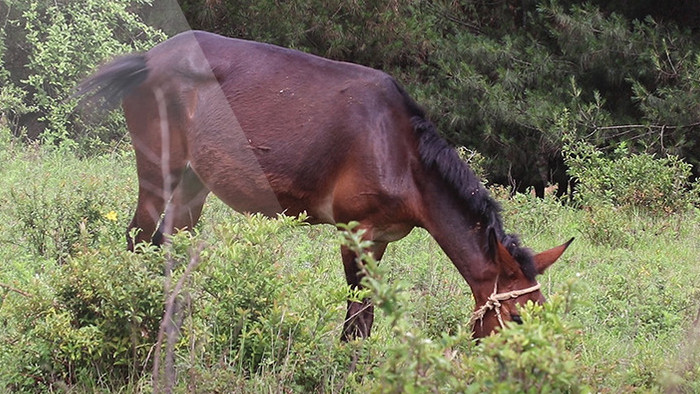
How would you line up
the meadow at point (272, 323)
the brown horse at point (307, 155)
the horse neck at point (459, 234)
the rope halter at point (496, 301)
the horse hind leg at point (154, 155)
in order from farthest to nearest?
the horse hind leg at point (154, 155), the brown horse at point (307, 155), the horse neck at point (459, 234), the rope halter at point (496, 301), the meadow at point (272, 323)

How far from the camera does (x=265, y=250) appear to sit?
396 centimetres

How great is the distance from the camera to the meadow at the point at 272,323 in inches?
106

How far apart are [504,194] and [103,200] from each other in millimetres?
4421

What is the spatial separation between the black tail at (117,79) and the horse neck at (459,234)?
6.68ft

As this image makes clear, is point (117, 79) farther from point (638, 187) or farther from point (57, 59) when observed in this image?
point (57, 59)

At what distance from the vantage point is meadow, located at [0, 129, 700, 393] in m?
2.70

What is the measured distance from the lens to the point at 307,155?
211 inches

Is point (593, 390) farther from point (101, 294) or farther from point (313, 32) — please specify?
point (313, 32)

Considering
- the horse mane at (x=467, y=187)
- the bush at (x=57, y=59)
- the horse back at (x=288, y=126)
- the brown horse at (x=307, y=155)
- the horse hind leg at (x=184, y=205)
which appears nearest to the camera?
the horse mane at (x=467, y=187)

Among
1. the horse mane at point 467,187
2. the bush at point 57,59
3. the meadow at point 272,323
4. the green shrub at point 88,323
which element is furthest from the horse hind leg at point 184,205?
the bush at point 57,59

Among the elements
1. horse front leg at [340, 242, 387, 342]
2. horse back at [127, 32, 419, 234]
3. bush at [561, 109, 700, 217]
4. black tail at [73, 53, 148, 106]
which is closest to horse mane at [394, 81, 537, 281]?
horse back at [127, 32, 419, 234]

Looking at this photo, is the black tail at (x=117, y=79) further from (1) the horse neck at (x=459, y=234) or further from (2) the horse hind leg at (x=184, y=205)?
(1) the horse neck at (x=459, y=234)

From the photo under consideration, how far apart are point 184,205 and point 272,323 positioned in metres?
2.29

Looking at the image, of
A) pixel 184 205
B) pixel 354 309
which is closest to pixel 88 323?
pixel 354 309
